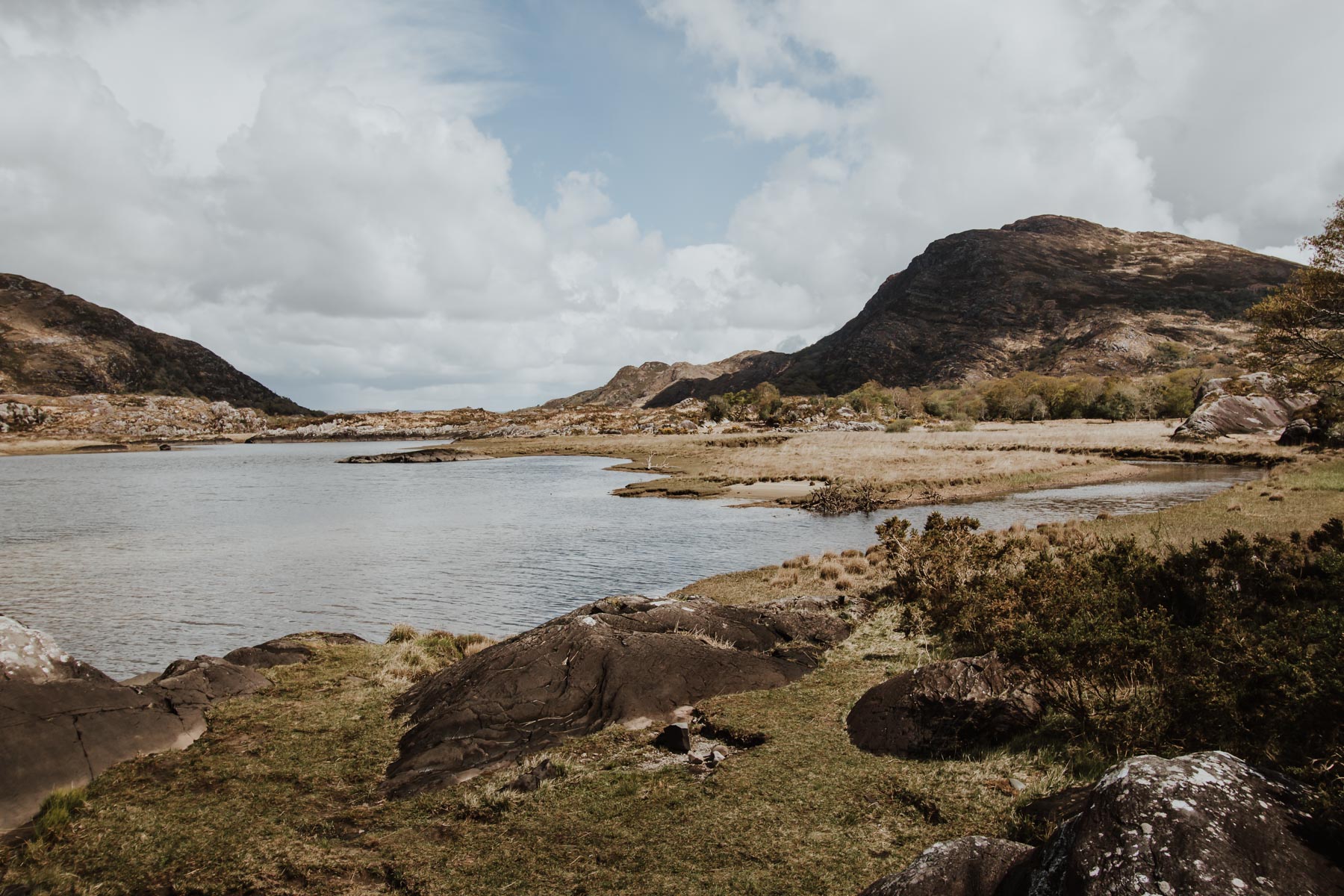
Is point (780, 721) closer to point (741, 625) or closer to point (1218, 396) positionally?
point (741, 625)

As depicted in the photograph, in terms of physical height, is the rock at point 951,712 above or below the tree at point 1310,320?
below

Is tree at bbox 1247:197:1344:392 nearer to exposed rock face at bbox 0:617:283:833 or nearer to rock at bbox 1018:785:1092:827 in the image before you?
rock at bbox 1018:785:1092:827

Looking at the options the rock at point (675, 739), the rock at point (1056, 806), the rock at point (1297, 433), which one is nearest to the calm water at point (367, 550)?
the rock at point (1297, 433)

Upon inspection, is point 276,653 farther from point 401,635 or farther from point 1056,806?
point 1056,806

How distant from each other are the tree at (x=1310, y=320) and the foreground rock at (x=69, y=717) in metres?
40.2

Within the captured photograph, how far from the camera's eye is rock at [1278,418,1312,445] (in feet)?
211

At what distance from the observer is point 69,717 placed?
466 inches

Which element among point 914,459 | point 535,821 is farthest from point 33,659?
point 914,459

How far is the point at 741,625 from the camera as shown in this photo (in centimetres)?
1697

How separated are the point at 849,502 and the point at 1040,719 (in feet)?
134

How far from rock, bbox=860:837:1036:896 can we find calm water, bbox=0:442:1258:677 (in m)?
19.9

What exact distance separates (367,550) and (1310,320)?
47.9m

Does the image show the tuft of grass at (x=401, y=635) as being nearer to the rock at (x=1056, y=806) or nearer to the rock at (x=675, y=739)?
the rock at (x=675, y=739)

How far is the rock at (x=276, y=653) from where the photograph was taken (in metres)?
16.8
